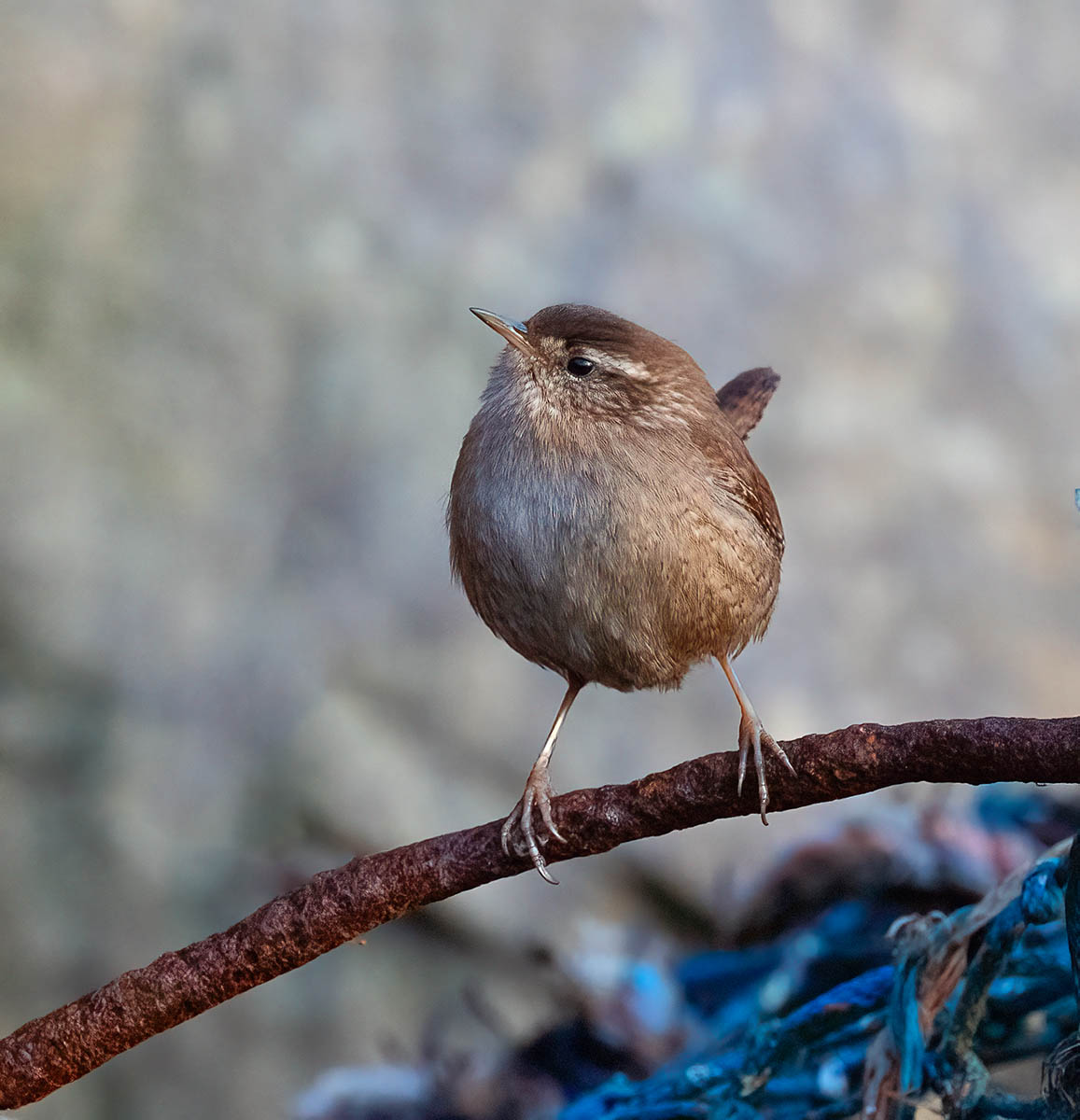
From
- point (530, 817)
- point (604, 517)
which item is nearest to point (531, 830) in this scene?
point (530, 817)

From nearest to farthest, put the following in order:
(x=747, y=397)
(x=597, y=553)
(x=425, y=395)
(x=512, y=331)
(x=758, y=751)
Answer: (x=758, y=751) < (x=597, y=553) < (x=512, y=331) < (x=747, y=397) < (x=425, y=395)

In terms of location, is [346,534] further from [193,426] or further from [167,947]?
[167,947]

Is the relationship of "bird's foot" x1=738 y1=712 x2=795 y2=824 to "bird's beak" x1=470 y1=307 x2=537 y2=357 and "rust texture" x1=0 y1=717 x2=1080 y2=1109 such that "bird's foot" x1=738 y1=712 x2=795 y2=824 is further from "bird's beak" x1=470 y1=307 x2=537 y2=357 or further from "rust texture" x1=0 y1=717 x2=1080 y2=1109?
"bird's beak" x1=470 y1=307 x2=537 y2=357

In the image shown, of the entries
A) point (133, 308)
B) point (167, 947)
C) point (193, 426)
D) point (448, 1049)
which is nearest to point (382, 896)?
point (448, 1049)

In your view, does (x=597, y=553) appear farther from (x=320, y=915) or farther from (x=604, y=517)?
(x=320, y=915)

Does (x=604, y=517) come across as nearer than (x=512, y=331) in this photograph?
Yes

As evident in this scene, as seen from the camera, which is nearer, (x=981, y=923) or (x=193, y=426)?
(x=981, y=923)

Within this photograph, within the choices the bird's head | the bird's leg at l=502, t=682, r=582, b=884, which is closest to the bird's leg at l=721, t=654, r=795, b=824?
the bird's leg at l=502, t=682, r=582, b=884

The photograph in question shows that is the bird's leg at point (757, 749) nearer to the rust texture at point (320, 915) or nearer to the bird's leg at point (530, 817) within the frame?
the rust texture at point (320, 915)
